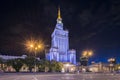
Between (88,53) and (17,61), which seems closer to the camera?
(88,53)

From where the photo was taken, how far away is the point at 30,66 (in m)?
102

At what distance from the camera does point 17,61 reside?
10250cm

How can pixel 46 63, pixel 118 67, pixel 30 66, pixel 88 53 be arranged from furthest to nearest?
1. pixel 118 67
2. pixel 46 63
3. pixel 30 66
4. pixel 88 53

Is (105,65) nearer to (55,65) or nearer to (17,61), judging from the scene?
(55,65)

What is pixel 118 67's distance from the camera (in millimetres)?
179125

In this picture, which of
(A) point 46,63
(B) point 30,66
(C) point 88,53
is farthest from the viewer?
(A) point 46,63

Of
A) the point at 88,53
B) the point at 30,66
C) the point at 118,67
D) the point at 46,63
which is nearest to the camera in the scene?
the point at 88,53

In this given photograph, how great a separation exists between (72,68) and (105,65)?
27.9 meters

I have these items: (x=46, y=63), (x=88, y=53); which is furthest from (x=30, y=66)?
(x=88, y=53)

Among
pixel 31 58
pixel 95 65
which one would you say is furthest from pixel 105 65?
pixel 31 58

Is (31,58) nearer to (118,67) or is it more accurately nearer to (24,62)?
(24,62)

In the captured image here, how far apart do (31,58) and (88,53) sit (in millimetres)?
39516

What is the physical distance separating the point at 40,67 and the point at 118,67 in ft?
294

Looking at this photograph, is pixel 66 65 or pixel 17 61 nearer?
pixel 17 61
